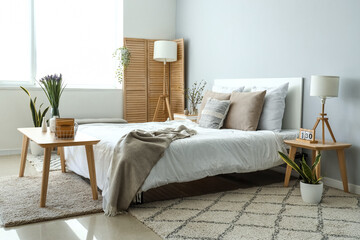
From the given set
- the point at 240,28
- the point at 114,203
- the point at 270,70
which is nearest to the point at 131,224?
the point at 114,203

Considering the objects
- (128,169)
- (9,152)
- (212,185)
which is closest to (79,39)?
(9,152)

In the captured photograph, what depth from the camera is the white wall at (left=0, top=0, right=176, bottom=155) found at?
5432 mm

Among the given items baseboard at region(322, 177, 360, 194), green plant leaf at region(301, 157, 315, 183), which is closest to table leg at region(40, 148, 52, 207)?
green plant leaf at region(301, 157, 315, 183)

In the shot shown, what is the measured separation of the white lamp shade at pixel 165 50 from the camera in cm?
596

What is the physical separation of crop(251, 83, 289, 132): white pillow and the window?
3055 millimetres

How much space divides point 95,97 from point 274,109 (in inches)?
122

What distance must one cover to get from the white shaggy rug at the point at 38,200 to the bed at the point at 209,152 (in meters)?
0.18

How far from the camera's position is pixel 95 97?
239 inches

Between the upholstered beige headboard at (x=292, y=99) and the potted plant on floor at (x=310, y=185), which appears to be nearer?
the potted plant on floor at (x=310, y=185)

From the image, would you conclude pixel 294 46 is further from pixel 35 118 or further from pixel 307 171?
pixel 35 118

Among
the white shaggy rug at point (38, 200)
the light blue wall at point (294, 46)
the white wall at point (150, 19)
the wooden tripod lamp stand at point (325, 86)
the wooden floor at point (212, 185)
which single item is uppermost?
the white wall at point (150, 19)

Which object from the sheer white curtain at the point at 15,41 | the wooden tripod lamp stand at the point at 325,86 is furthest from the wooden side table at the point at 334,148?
the sheer white curtain at the point at 15,41

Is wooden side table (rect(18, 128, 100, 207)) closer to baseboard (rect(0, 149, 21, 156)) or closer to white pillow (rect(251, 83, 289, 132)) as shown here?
white pillow (rect(251, 83, 289, 132))

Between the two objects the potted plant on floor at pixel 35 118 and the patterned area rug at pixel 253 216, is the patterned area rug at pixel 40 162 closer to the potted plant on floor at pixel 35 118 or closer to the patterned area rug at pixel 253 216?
the potted plant on floor at pixel 35 118
